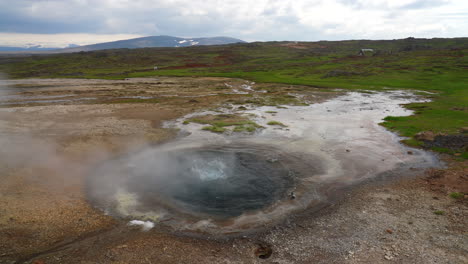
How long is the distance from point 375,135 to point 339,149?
6376 mm

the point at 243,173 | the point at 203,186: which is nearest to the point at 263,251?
the point at 203,186

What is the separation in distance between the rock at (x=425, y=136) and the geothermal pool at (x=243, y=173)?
1741 millimetres

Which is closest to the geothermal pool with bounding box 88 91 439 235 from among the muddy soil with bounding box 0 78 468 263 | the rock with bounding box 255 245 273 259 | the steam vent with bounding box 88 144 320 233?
the steam vent with bounding box 88 144 320 233

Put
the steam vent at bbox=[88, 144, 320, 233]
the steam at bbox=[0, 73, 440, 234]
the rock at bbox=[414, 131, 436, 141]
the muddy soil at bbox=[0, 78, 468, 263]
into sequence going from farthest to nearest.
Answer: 1. the rock at bbox=[414, 131, 436, 141]
2. the steam at bbox=[0, 73, 440, 234]
3. the steam vent at bbox=[88, 144, 320, 233]
4. the muddy soil at bbox=[0, 78, 468, 263]

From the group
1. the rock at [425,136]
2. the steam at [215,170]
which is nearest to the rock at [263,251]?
the steam at [215,170]

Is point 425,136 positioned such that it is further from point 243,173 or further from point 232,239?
point 232,239

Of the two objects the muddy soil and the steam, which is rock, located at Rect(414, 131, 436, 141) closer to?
the steam

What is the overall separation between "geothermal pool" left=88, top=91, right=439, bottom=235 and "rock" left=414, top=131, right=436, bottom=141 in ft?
5.71

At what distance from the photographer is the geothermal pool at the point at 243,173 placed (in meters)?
13.5

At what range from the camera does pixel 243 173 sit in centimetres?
1831

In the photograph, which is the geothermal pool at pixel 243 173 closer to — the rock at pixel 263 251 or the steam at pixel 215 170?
the steam at pixel 215 170

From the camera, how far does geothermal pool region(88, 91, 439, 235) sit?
13516 mm

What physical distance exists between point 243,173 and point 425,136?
1789 centimetres

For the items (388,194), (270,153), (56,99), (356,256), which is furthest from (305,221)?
(56,99)
